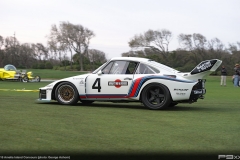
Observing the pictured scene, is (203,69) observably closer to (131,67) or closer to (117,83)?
(131,67)

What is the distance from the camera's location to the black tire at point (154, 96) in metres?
10.6

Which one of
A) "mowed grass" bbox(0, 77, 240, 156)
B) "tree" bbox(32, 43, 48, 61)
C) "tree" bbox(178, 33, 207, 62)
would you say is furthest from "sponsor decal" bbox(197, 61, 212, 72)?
"tree" bbox(32, 43, 48, 61)

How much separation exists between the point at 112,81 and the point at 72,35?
70.2 metres

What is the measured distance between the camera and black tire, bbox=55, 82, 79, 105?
1168 centimetres

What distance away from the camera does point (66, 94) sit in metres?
11.8

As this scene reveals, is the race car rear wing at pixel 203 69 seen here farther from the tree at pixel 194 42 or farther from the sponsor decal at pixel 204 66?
the tree at pixel 194 42

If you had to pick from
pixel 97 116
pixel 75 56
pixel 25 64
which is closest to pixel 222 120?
pixel 97 116

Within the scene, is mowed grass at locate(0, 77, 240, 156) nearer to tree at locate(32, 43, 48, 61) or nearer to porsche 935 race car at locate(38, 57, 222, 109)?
porsche 935 race car at locate(38, 57, 222, 109)

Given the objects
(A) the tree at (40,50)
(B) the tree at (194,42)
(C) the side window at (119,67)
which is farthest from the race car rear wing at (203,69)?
(A) the tree at (40,50)

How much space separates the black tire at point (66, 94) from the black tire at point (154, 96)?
6.74 feet

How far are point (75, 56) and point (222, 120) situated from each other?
76662 millimetres

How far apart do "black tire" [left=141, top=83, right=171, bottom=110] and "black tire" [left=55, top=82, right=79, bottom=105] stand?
6.74 feet

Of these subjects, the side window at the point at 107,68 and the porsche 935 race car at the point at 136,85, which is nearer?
the porsche 935 race car at the point at 136,85

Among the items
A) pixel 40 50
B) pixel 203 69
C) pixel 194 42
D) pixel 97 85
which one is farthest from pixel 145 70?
pixel 40 50
